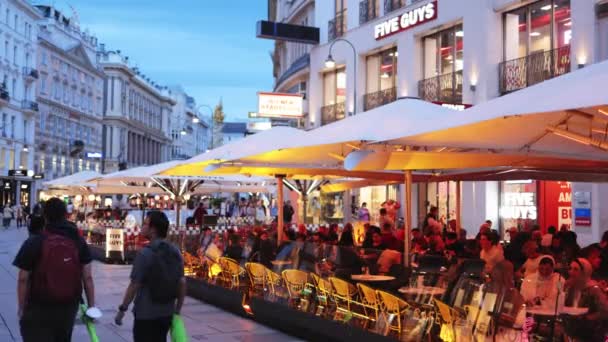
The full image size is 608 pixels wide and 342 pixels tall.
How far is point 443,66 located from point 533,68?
4873 mm

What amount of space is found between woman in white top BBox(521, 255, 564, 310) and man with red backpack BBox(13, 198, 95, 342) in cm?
445

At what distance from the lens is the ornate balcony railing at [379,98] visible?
1112 inches

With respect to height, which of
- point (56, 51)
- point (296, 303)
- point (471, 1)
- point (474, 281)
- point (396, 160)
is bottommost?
point (296, 303)

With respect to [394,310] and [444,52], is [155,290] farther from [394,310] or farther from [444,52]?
[444,52]

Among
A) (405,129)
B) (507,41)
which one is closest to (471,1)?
(507,41)

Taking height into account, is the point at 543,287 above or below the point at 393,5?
below

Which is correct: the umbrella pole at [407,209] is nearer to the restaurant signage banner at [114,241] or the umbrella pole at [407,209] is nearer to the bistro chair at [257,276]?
the bistro chair at [257,276]

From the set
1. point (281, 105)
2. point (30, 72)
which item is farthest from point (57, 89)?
point (281, 105)

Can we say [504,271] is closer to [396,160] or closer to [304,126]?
[396,160]

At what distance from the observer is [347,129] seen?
9.66 metres

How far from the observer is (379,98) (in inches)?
1151

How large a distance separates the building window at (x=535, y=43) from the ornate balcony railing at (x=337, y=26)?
9.98 m

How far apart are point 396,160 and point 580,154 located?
224 cm

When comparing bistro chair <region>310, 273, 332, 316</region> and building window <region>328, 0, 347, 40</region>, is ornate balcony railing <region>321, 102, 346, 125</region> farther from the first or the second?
bistro chair <region>310, 273, 332, 316</region>
